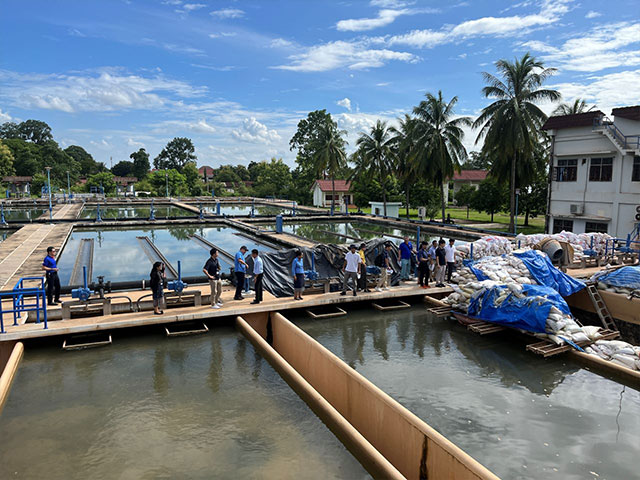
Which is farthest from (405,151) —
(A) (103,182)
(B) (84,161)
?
(B) (84,161)

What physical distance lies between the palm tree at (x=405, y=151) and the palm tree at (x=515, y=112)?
7.75m

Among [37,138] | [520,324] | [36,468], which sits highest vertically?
[37,138]

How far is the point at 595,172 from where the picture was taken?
93.9ft

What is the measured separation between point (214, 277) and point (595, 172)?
25507mm

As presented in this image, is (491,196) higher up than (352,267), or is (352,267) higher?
(491,196)

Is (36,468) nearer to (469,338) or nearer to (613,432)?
(613,432)

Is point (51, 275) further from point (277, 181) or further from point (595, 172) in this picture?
point (277, 181)

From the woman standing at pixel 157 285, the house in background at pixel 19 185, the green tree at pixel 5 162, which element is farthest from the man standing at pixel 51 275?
the house in background at pixel 19 185

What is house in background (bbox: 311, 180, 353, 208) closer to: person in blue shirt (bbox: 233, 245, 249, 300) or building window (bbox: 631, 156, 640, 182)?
building window (bbox: 631, 156, 640, 182)

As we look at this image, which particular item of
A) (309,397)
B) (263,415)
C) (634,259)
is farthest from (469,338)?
(634,259)

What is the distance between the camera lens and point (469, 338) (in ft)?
41.1

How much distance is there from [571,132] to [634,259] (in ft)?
41.8

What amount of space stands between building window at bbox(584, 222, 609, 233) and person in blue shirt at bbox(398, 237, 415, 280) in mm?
17690

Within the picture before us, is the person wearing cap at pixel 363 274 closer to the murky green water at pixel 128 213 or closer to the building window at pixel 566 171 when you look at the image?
the building window at pixel 566 171
